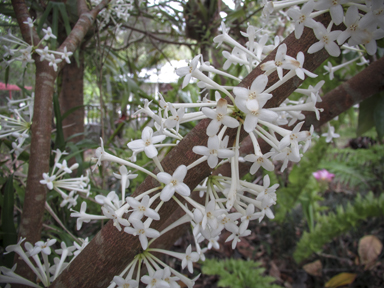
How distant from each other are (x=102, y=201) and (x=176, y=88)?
5.41ft

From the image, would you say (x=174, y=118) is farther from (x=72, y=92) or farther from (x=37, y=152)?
(x=72, y=92)

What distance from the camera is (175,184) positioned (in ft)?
1.34

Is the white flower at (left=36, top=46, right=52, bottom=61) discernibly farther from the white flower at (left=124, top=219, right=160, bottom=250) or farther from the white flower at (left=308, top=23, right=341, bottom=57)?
the white flower at (left=308, top=23, right=341, bottom=57)

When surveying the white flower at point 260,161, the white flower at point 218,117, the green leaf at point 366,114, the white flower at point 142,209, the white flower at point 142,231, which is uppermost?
the green leaf at point 366,114

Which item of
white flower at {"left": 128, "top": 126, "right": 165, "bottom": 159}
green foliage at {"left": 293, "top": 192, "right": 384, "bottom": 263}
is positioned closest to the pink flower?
green foliage at {"left": 293, "top": 192, "right": 384, "bottom": 263}

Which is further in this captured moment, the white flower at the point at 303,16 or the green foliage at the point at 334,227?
the green foliage at the point at 334,227

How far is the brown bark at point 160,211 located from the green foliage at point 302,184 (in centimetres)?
193

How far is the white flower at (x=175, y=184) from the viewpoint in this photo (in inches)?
15.5

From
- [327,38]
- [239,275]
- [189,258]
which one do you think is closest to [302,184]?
[239,275]

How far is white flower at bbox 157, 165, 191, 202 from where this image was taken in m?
0.39

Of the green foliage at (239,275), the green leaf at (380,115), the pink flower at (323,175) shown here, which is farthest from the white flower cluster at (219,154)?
the pink flower at (323,175)

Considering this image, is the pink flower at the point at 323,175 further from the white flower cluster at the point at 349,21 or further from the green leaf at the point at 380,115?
the white flower cluster at the point at 349,21

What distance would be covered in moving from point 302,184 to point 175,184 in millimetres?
2111

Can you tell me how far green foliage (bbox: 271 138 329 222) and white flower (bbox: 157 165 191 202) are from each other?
6.58ft
